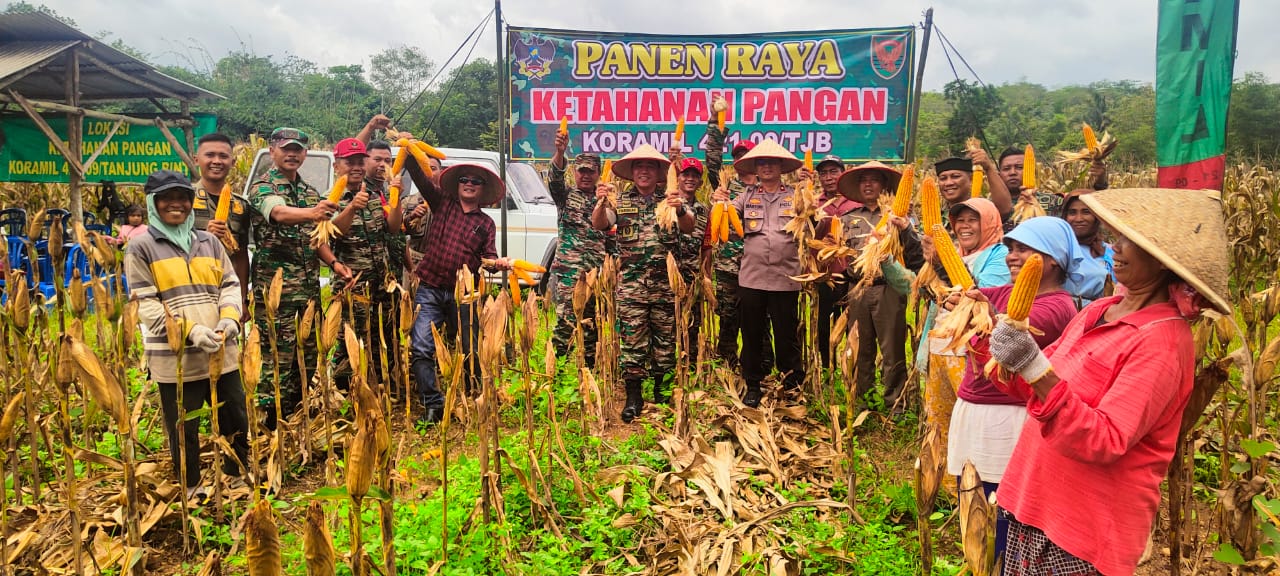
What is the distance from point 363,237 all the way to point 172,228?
5.34 ft

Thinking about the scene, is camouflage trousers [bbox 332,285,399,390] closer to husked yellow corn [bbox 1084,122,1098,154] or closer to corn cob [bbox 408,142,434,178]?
corn cob [bbox 408,142,434,178]

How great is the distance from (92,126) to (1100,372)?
11518 mm

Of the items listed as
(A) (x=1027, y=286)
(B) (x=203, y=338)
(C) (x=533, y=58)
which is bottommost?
(B) (x=203, y=338)

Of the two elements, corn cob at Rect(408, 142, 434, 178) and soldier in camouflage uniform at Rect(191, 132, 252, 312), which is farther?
corn cob at Rect(408, 142, 434, 178)

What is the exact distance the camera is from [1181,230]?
1.70 m

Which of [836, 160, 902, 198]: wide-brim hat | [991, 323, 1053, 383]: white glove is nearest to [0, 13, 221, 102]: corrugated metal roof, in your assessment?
[836, 160, 902, 198]: wide-brim hat

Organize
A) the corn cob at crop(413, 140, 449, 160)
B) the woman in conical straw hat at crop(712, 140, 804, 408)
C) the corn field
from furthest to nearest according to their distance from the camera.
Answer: the woman in conical straw hat at crop(712, 140, 804, 408) < the corn cob at crop(413, 140, 449, 160) < the corn field

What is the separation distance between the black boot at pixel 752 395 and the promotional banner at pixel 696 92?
90.8 inches

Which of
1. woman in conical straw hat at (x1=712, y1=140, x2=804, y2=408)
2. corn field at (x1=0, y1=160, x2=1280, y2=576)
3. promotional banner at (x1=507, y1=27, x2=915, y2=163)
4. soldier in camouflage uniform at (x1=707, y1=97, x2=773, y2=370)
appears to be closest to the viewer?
corn field at (x1=0, y1=160, x2=1280, y2=576)

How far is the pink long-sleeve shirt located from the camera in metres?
1.72

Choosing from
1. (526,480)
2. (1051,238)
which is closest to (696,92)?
(526,480)

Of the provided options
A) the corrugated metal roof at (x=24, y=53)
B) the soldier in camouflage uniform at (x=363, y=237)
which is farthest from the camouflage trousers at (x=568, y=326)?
the corrugated metal roof at (x=24, y=53)

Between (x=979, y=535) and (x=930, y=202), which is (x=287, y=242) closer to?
(x=930, y=202)

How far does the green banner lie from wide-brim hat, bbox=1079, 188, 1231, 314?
413 inches
